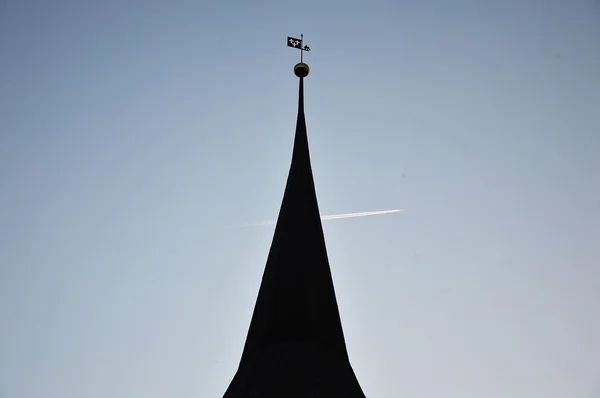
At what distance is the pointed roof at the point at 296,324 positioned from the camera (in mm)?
14320

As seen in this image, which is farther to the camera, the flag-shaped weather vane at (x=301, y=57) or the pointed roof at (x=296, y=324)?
the flag-shaped weather vane at (x=301, y=57)

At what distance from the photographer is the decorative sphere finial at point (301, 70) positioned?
2078 cm

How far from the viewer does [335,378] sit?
14.8 meters

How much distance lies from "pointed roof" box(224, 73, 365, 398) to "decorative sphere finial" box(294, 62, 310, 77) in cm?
460

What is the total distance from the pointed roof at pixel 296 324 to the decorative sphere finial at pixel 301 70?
15.1 ft

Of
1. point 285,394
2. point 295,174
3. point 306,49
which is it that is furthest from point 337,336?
point 306,49

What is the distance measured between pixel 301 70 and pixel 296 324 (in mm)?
9885

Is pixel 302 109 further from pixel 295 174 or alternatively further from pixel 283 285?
pixel 283 285

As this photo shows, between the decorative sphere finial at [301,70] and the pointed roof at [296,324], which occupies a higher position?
the decorative sphere finial at [301,70]

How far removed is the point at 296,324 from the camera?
51.2 ft

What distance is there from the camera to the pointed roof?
14320mm

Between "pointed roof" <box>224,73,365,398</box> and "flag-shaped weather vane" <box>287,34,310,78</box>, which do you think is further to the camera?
"flag-shaped weather vane" <box>287,34,310,78</box>

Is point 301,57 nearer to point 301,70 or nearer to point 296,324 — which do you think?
point 301,70

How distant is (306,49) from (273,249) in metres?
8.55
